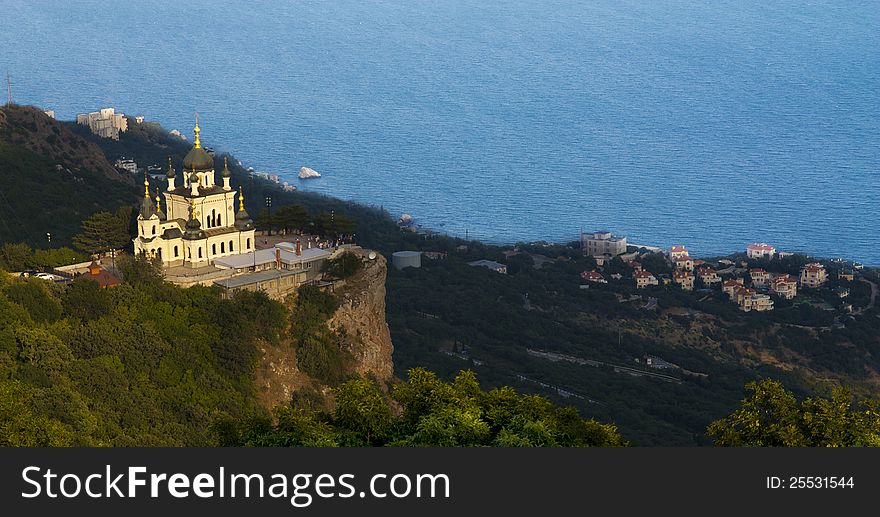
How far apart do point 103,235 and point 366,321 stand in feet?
18.0

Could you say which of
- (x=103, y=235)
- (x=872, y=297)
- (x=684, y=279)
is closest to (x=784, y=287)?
(x=684, y=279)

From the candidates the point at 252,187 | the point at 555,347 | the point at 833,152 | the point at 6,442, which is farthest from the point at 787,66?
the point at 6,442

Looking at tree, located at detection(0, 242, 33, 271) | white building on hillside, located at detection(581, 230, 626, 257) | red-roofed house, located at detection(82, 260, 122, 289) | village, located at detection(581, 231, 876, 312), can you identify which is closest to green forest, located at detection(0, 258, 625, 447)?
red-roofed house, located at detection(82, 260, 122, 289)

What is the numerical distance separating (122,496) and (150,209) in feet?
53.4

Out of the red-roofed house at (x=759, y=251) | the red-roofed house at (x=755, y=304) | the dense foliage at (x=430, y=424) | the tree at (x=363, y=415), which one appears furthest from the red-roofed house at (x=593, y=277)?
the tree at (x=363, y=415)

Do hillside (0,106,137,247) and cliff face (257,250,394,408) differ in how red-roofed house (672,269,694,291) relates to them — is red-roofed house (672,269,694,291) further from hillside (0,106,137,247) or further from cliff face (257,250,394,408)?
cliff face (257,250,394,408)

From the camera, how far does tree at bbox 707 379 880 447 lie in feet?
57.4

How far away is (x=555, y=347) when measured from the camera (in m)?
43.0

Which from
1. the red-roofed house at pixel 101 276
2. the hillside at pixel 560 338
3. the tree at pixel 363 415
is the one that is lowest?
the hillside at pixel 560 338

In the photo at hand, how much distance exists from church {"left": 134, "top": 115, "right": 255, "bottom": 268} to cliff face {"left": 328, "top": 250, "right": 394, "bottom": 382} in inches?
91.5

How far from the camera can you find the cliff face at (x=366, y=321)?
96.1 feet

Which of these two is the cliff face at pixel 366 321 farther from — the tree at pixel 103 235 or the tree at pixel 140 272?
the tree at pixel 103 235

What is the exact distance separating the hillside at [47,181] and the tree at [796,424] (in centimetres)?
2077

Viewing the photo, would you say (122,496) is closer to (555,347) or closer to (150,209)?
(150,209)
